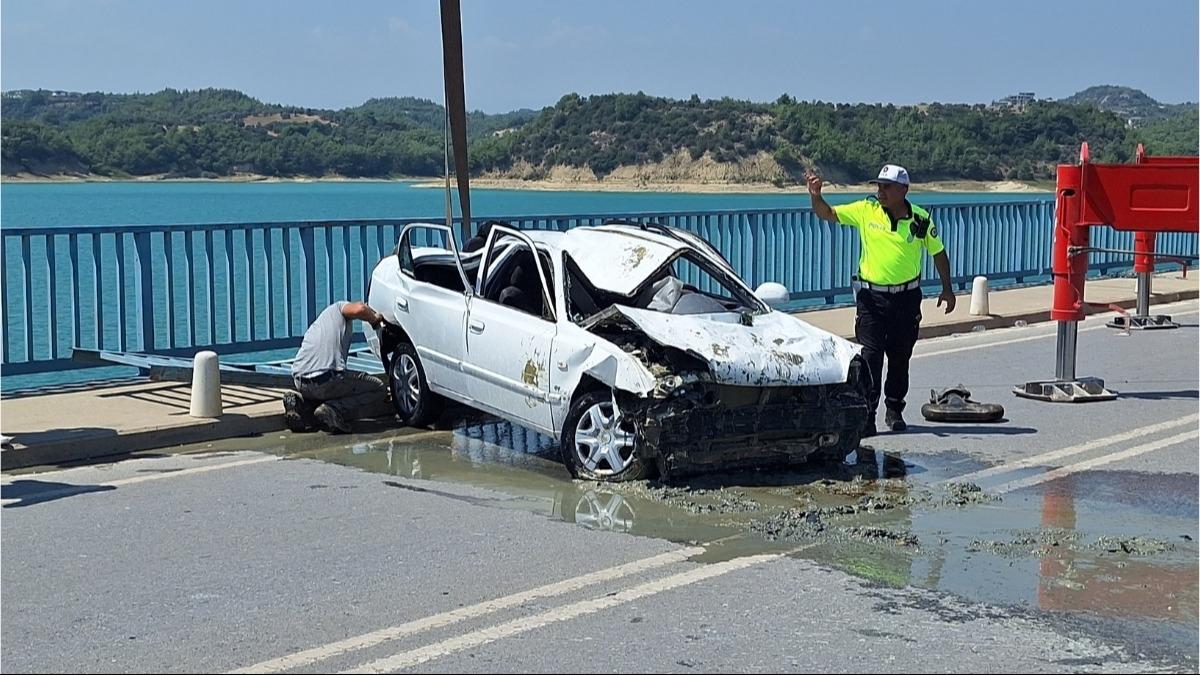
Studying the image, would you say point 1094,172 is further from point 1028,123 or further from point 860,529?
point 1028,123

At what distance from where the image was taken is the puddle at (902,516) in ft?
22.5

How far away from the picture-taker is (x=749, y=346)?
9.09m

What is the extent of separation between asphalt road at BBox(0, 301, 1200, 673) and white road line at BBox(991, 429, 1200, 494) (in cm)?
3

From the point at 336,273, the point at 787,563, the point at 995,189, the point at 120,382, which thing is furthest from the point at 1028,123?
the point at 787,563

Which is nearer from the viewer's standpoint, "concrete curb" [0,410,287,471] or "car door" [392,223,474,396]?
"concrete curb" [0,410,287,471]

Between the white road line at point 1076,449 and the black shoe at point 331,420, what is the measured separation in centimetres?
425

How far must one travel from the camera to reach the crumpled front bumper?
28.5ft

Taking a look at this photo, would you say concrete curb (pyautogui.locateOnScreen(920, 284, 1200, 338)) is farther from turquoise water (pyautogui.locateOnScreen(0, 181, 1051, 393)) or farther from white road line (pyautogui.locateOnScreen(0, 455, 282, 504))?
white road line (pyautogui.locateOnScreen(0, 455, 282, 504))

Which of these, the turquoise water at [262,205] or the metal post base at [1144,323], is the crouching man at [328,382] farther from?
the metal post base at [1144,323]

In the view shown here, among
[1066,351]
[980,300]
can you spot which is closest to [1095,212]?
[1066,351]

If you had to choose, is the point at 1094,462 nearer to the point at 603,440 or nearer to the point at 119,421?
the point at 603,440

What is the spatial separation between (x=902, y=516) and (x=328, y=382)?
14.9ft

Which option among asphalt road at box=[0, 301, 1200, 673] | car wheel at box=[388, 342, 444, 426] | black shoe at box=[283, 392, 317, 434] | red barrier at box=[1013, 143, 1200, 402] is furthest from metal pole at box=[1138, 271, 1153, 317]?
black shoe at box=[283, 392, 317, 434]

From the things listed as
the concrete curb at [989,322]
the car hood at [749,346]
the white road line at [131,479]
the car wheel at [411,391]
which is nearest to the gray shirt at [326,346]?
the car wheel at [411,391]
